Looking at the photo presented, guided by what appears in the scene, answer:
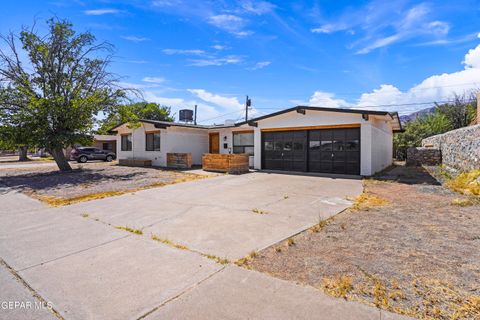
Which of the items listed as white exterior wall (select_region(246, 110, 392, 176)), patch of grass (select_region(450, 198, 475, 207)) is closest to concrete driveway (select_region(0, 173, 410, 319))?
patch of grass (select_region(450, 198, 475, 207))

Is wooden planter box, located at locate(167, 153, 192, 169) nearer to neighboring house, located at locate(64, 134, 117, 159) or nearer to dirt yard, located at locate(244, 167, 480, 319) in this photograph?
dirt yard, located at locate(244, 167, 480, 319)

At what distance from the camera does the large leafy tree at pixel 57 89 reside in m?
12.2

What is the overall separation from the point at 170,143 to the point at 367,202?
13.8 m

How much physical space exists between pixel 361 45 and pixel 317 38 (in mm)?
3084

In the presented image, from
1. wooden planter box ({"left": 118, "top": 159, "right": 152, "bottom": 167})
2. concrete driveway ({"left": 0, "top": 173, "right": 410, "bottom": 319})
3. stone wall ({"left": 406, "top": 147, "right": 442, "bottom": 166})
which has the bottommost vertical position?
concrete driveway ({"left": 0, "top": 173, "right": 410, "bottom": 319})

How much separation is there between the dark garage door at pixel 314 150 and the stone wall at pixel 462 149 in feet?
13.5

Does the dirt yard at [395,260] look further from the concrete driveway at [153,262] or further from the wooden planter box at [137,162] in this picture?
the wooden planter box at [137,162]

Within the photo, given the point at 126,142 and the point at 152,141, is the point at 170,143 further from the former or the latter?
the point at 126,142

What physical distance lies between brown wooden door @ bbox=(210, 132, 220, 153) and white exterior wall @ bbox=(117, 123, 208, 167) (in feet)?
1.48

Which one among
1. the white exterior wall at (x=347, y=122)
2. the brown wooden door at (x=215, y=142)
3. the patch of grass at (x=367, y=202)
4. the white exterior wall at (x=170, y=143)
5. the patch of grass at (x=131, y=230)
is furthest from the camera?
the brown wooden door at (x=215, y=142)

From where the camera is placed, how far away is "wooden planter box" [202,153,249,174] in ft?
43.9

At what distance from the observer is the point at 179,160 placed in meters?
16.6

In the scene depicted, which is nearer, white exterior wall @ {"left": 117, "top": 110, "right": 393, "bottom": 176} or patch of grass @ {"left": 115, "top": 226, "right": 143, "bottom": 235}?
patch of grass @ {"left": 115, "top": 226, "right": 143, "bottom": 235}

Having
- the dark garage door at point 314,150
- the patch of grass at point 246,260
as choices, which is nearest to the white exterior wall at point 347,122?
the dark garage door at point 314,150
